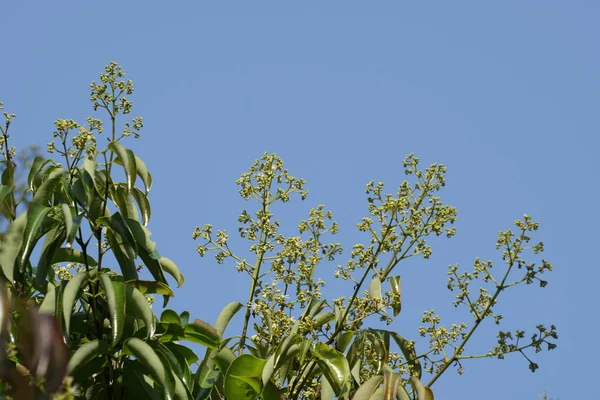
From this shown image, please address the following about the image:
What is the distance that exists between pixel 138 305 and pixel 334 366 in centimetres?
64

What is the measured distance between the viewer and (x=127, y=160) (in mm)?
3055

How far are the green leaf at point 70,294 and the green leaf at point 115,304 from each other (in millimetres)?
59

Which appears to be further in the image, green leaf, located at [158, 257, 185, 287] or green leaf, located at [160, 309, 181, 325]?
green leaf, located at [158, 257, 185, 287]

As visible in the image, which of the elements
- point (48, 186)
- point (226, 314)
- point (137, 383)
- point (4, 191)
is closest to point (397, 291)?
point (226, 314)

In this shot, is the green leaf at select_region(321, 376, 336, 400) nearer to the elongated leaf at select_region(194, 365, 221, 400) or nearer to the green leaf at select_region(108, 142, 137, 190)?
the elongated leaf at select_region(194, 365, 221, 400)

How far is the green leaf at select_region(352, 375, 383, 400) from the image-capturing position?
293 cm

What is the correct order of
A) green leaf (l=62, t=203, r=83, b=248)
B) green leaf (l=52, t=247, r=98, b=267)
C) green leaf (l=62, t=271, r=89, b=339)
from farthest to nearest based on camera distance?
green leaf (l=52, t=247, r=98, b=267), green leaf (l=62, t=203, r=83, b=248), green leaf (l=62, t=271, r=89, b=339)

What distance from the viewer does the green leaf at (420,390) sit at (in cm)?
299

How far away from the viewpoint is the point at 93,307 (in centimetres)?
306

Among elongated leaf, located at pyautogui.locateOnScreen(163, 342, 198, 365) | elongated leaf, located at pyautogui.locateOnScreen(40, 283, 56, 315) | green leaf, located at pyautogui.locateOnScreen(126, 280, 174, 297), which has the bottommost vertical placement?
elongated leaf, located at pyautogui.locateOnScreen(40, 283, 56, 315)

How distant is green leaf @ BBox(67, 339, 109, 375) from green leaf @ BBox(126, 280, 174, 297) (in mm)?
267

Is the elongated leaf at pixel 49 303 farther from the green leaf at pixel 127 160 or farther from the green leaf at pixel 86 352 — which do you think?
the green leaf at pixel 127 160

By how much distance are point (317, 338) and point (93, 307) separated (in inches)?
29.4

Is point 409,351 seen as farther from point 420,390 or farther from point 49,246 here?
point 49,246
